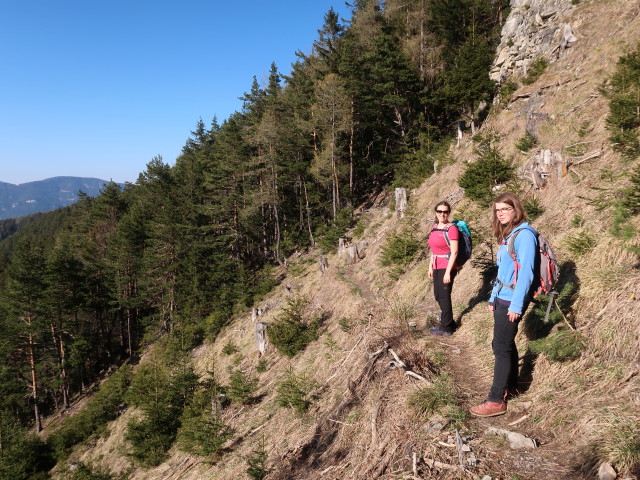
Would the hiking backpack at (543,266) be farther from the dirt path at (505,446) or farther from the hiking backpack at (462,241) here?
the hiking backpack at (462,241)

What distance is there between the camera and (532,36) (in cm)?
1617

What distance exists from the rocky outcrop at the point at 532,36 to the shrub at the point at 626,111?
8963mm

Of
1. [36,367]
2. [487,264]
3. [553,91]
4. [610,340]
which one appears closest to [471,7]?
[553,91]

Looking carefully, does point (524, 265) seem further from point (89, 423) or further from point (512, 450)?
point (89, 423)

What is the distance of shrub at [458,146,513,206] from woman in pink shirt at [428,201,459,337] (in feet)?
17.3

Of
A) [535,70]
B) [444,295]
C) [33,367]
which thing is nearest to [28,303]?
[33,367]

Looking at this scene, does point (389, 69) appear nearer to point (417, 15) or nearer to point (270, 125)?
point (417, 15)

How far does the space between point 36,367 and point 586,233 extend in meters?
38.1

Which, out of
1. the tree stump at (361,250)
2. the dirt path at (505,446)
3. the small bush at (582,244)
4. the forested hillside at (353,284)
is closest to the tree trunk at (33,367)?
the forested hillside at (353,284)

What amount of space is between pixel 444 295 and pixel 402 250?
5271 mm

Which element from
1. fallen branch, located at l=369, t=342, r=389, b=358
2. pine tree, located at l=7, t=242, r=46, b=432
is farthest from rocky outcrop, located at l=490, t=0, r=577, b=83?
pine tree, located at l=7, t=242, r=46, b=432

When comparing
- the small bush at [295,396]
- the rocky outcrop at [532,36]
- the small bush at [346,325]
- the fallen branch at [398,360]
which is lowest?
the small bush at [295,396]

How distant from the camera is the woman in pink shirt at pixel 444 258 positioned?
16.0 ft

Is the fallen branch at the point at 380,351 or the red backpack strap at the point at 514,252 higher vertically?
the red backpack strap at the point at 514,252
